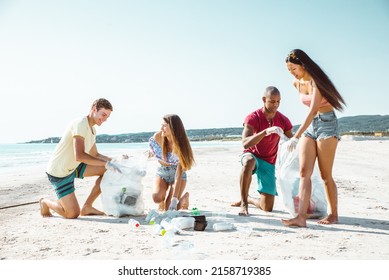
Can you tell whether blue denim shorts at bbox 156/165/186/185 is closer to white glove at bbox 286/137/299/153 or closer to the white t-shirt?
the white t-shirt

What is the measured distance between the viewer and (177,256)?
2760 mm

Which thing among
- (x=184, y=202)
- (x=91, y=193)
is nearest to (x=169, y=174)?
(x=184, y=202)

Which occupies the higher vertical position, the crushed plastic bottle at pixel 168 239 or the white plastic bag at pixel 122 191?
the white plastic bag at pixel 122 191

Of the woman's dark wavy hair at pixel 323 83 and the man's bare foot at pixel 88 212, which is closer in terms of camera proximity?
the woman's dark wavy hair at pixel 323 83

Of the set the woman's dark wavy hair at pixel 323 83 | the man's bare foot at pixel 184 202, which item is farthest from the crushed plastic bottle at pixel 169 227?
the woman's dark wavy hair at pixel 323 83

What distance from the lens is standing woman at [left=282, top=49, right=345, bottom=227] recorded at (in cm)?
368

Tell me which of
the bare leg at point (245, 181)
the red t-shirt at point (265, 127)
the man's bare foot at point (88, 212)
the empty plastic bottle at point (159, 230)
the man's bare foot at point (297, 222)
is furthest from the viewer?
the red t-shirt at point (265, 127)

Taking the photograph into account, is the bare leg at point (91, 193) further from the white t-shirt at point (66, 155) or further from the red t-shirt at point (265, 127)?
the red t-shirt at point (265, 127)

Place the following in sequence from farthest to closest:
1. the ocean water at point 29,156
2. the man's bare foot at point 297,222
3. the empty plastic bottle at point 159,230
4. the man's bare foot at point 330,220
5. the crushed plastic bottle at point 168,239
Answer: the ocean water at point 29,156 → the man's bare foot at point 330,220 → the man's bare foot at point 297,222 → the empty plastic bottle at point 159,230 → the crushed plastic bottle at point 168,239

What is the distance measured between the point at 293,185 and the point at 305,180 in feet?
1.00

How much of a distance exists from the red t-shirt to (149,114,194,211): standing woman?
87cm

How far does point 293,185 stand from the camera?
4043 mm

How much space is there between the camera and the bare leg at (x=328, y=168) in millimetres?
3738

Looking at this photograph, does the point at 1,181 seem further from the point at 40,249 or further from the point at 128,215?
the point at 40,249
